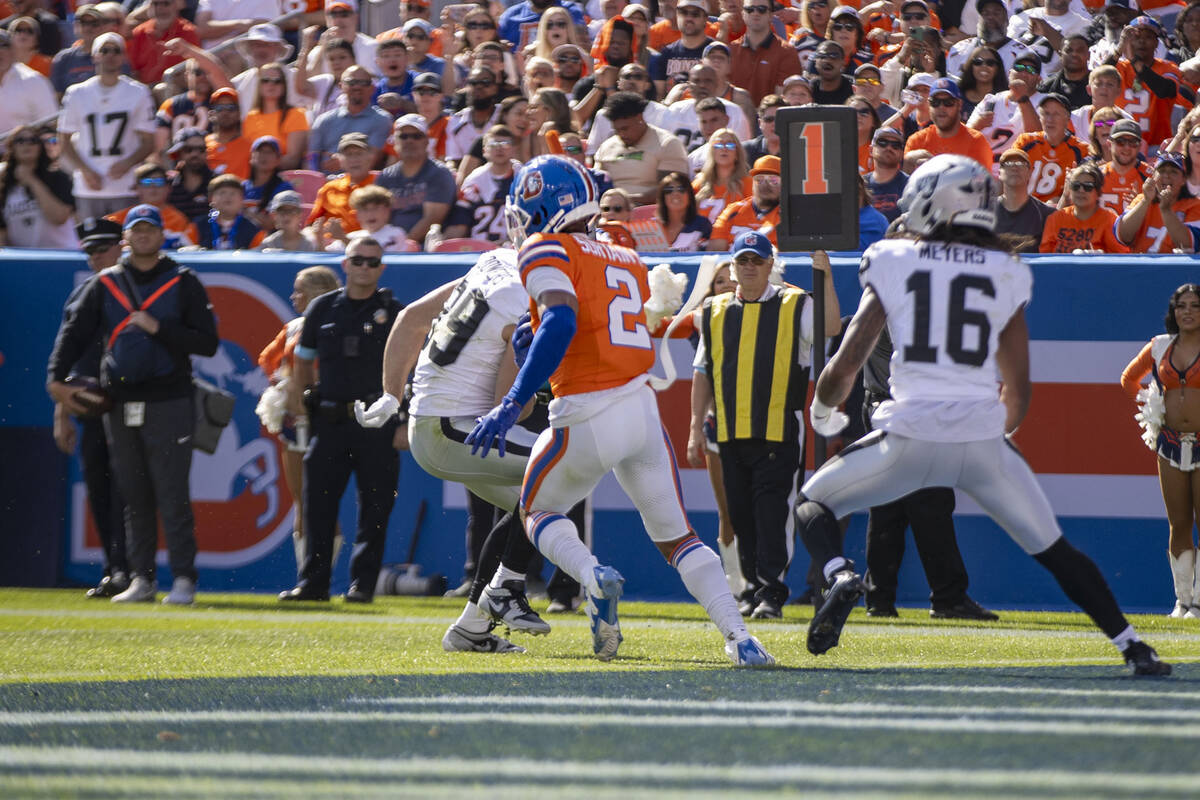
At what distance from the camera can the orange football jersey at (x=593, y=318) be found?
662 centimetres

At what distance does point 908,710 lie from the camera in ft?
16.8

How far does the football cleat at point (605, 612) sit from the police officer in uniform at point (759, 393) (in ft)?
9.92

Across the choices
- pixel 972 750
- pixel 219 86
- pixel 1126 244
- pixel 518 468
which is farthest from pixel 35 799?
pixel 219 86

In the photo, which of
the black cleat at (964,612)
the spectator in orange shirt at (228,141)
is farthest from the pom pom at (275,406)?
the black cleat at (964,612)

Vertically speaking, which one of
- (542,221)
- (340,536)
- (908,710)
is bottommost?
(340,536)

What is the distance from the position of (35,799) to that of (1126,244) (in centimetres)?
865

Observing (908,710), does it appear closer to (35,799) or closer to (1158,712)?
(1158,712)

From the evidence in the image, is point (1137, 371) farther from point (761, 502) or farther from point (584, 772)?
point (584, 772)

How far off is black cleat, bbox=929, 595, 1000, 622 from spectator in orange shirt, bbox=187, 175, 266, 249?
5338 mm

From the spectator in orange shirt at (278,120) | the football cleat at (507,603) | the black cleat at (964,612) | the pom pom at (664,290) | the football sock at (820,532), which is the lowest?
the black cleat at (964,612)

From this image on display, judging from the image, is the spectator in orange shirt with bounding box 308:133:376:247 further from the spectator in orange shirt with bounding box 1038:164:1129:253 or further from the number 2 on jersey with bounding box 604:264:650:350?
the number 2 on jersey with bounding box 604:264:650:350

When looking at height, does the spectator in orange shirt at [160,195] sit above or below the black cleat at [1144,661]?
above

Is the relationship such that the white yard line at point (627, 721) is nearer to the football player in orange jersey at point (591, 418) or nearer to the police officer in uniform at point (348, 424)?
the football player in orange jersey at point (591, 418)

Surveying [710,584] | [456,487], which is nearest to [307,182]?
[456,487]
